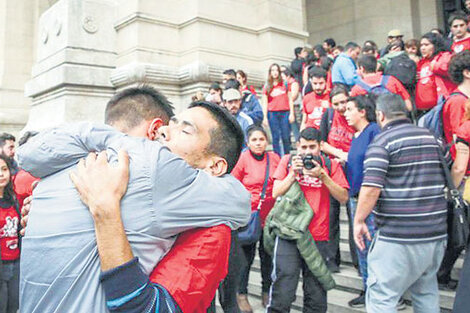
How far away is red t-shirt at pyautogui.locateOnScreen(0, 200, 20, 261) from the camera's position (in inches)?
164

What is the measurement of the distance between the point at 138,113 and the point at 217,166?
0.45 metres

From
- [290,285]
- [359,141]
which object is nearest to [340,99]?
[359,141]

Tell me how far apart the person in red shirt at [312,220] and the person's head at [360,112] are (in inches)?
23.1

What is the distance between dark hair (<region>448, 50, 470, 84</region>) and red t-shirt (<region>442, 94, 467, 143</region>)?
18 cm

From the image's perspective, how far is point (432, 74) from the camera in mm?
6145

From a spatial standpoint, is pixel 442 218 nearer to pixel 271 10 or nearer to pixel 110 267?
pixel 110 267

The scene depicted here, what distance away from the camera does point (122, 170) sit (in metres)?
1.35

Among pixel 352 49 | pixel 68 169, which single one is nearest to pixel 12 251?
pixel 68 169

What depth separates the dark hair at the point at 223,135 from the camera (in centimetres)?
174

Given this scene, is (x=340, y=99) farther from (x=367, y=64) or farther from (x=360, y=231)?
(x=360, y=231)

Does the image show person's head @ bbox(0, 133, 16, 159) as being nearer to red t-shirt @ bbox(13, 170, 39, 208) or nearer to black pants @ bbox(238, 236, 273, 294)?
red t-shirt @ bbox(13, 170, 39, 208)

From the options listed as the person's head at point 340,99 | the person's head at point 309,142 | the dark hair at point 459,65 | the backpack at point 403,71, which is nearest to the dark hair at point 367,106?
the person's head at point 340,99

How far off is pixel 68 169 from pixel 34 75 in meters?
8.40

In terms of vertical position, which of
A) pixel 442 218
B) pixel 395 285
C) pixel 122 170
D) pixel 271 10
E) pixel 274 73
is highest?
pixel 271 10
